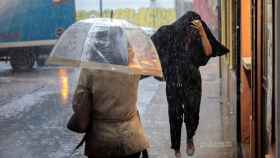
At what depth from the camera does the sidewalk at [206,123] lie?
7121mm

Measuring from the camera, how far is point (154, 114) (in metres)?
8.16

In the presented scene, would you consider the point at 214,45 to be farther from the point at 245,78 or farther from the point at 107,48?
the point at 107,48

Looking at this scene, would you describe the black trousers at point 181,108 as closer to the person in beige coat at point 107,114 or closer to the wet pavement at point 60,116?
the wet pavement at point 60,116

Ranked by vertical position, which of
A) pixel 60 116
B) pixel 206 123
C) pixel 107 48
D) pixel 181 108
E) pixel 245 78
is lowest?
pixel 60 116

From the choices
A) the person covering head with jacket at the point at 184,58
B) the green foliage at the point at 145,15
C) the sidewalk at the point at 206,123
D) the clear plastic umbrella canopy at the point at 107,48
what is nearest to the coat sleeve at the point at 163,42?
the person covering head with jacket at the point at 184,58

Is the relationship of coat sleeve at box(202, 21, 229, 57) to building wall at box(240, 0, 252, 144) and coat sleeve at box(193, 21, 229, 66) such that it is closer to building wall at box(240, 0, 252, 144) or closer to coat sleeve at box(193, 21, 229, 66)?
coat sleeve at box(193, 21, 229, 66)

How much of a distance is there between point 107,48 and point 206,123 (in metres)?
3.35

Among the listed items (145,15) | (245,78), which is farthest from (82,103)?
(245,78)

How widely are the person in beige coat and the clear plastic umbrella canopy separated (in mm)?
103

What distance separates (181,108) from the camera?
6.70 m

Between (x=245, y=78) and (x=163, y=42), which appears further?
(x=245, y=78)

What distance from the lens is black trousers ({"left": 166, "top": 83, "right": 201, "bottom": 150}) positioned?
659cm

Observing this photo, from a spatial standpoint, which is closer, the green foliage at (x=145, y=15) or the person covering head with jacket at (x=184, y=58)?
the person covering head with jacket at (x=184, y=58)

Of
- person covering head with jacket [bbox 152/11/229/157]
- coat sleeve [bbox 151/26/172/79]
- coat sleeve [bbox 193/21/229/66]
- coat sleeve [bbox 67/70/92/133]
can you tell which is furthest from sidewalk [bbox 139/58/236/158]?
coat sleeve [bbox 67/70/92/133]
